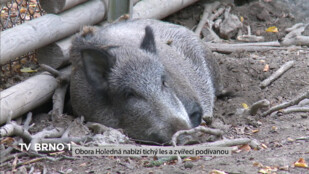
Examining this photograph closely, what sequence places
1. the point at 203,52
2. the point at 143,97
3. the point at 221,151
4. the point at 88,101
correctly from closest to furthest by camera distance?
the point at 221,151 → the point at 143,97 → the point at 88,101 → the point at 203,52

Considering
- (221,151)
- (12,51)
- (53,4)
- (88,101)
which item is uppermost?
(53,4)

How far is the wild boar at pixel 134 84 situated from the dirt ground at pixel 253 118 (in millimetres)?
459

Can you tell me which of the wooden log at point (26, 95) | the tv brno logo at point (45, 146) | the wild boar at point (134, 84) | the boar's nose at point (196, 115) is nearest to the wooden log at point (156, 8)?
the wild boar at point (134, 84)

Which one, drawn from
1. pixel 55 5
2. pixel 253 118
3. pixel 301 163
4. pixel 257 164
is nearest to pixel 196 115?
pixel 253 118

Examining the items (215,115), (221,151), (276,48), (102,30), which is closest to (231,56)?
(276,48)

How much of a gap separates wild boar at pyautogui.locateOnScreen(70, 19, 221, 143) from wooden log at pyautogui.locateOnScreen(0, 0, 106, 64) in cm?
32

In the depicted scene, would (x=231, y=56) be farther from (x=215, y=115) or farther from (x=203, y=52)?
(x=215, y=115)

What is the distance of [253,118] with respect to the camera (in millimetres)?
5641

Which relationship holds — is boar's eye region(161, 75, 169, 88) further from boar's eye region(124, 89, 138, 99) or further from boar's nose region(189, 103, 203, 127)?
boar's nose region(189, 103, 203, 127)

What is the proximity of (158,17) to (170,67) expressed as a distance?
2158 mm

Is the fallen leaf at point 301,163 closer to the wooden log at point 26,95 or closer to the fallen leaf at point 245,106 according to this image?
the fallen leaf at point 245,106

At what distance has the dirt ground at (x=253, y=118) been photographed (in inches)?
163

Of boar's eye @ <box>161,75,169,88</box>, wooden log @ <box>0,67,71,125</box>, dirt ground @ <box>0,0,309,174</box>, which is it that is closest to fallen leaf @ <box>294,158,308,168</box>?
dirt ground @ <box>0,0,309,174</box>

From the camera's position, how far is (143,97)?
5.04 metres
